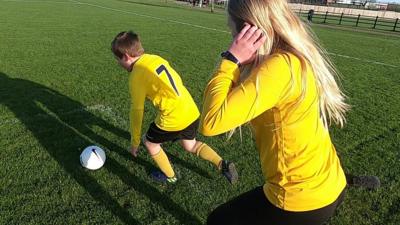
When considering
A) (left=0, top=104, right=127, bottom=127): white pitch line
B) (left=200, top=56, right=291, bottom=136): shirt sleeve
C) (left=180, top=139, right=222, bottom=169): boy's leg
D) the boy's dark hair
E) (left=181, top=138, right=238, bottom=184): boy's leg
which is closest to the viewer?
(left=200, top=56, right=291, bottom=136): shirt sleeve

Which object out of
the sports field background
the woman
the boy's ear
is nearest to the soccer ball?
the sports field background

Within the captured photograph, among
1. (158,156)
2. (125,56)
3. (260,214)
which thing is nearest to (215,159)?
(158,156)

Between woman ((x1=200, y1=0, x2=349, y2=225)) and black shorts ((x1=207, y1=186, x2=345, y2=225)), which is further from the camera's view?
black shorts ((x1=207, y1=186, x2=345, y2=225))

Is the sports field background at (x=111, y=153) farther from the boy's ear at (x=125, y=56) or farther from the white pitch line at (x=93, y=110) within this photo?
the boy's ear at (x=125, y=56)

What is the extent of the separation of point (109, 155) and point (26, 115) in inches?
76.8

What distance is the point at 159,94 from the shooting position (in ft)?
12.4

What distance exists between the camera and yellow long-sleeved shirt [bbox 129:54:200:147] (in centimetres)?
367

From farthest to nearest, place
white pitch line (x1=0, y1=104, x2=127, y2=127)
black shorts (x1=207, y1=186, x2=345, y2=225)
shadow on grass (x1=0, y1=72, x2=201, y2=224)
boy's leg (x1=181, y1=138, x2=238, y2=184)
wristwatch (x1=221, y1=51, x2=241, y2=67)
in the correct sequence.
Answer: white pitch line (x1=0, y1=104, x2=127, y2=127)
boy's leg (x1=181, y1=138, x2=238, y2=184)
shadow on grass (x1=0, y1=72, x2=201, y2=224)
black shorts (x1=207, y1=186, x2=345, y2=225)
wristwatch (x1=221, y1=51, x2=241, y2=67)

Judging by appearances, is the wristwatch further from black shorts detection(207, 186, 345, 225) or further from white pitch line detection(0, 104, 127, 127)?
white pitch line detection(0, 104, 127, 127)

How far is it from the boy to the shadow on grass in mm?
526

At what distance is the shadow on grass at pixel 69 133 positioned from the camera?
12.7 feet

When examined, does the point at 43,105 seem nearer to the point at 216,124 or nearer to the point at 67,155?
the point at 67,155

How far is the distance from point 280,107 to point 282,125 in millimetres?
97

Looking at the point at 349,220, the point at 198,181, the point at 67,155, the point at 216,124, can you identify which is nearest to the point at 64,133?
the point at 67,155
